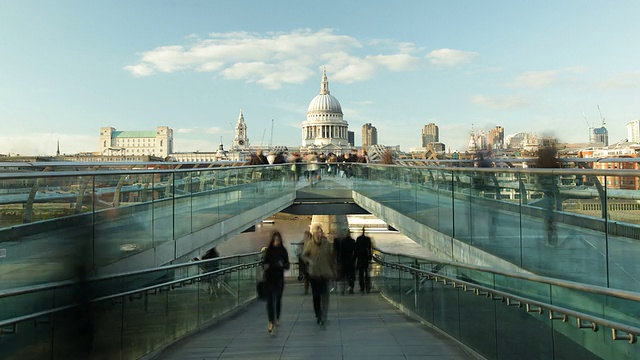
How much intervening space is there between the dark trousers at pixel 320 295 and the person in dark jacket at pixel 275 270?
0.51 meters

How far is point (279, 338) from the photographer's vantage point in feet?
23.1

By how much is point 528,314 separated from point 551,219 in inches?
39.2

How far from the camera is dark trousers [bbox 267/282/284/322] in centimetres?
736

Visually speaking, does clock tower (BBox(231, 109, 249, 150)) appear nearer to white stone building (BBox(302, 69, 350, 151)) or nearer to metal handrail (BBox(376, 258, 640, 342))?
white stone building (BBox(302, 69, 350, 151))

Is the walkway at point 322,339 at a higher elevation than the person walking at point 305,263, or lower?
lower

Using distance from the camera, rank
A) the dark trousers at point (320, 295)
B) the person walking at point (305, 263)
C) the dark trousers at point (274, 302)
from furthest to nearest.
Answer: the person walking at point (305, 263) < the dark trousers at point (320, 295) < the dark trousers at point (274, 302)

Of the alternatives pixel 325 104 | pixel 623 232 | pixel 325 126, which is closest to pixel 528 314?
pixel 623 232

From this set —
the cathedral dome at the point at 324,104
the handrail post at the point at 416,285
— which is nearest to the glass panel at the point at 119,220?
the handrail post at the point at 416,285

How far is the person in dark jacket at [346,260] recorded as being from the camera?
11.7 m

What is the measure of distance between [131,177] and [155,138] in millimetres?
202587

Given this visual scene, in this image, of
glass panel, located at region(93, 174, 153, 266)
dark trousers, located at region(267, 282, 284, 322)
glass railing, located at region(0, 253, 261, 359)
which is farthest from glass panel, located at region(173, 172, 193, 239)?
dark trousers, located at region(267, 282, 284, 322)

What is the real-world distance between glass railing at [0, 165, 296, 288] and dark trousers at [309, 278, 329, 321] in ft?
8.13

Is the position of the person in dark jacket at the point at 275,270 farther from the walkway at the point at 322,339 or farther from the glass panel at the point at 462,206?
the glass panel at the point at 462,206

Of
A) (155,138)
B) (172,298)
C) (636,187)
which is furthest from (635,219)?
(155,138)
